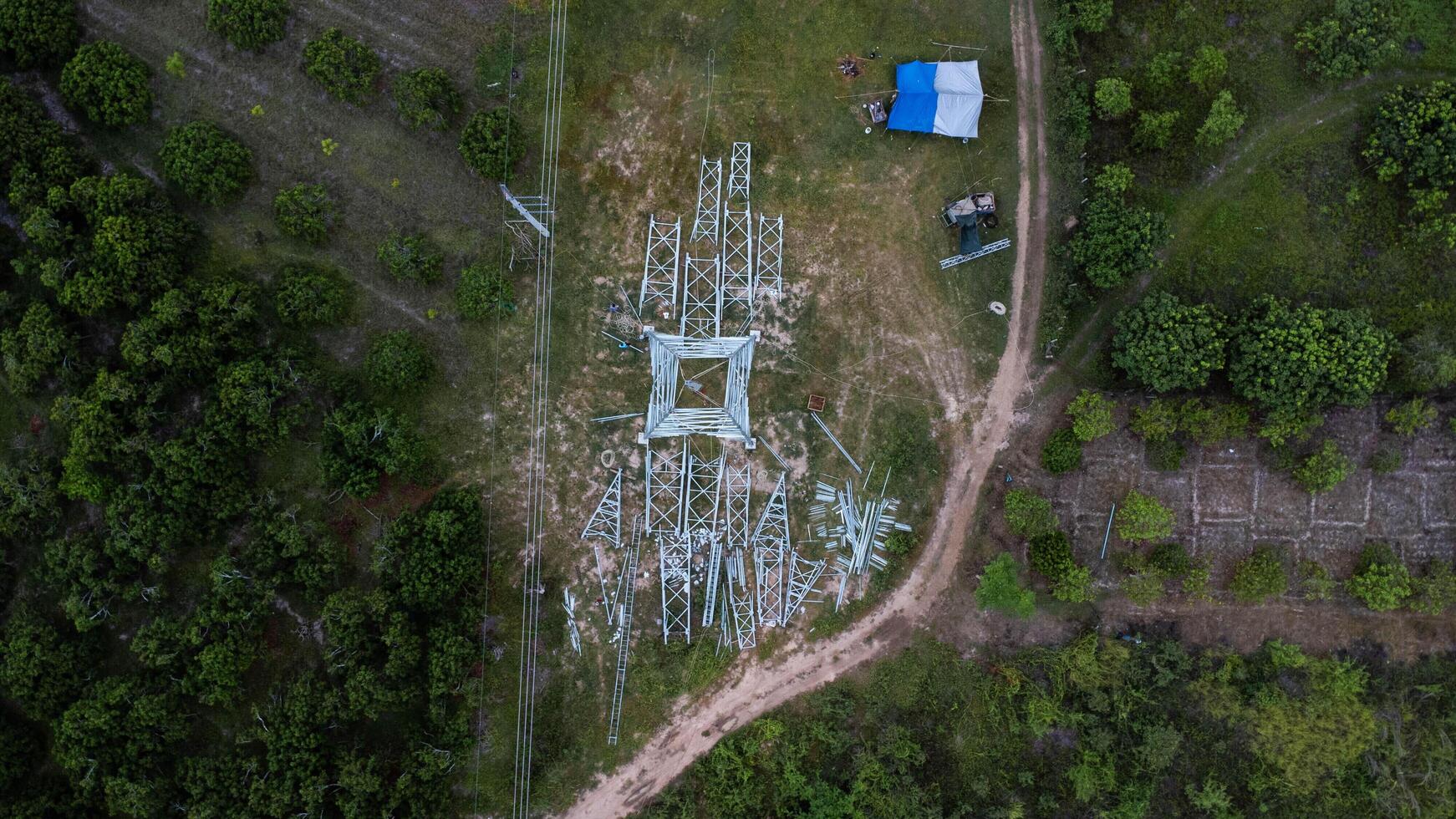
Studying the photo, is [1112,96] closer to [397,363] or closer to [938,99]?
[938,99]

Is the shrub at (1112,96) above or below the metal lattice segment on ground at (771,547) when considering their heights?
above

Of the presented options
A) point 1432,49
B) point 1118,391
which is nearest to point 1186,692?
point 1118,391

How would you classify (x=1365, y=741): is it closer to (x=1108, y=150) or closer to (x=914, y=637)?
(x=914, y=637)

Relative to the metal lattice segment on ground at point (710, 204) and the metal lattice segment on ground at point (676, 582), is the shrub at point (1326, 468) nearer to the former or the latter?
the metal lattice segment on ground at point (676, 582)

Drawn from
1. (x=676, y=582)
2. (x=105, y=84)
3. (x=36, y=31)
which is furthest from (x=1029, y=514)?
(x=36, y=31)

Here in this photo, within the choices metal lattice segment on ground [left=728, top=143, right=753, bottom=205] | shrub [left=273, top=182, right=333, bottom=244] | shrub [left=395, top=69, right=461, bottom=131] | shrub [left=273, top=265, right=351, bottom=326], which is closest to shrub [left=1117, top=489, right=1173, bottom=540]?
metal lattice segment on ground [left=728, top=143, right=753, bottom=205]

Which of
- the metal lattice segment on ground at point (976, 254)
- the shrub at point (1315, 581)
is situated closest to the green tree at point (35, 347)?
the metal lattice segment on ground at point (976, 254)

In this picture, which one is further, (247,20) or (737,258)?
(737,258)
